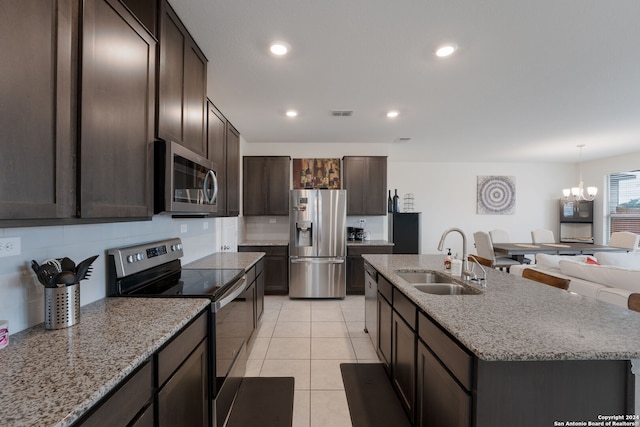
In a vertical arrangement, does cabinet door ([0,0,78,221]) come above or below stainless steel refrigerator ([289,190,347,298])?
above

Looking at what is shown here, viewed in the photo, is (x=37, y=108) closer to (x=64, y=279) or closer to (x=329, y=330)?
(x=64, y=279)

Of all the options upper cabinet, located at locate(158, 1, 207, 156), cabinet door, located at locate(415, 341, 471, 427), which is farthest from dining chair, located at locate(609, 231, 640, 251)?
upper cabinet, located at locate(158, 1, 207, 156)

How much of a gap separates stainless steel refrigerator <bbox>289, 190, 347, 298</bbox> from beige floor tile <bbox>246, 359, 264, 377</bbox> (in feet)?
5.75

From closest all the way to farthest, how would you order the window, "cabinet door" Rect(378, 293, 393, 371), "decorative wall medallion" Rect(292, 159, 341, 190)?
1. "cabinet door" Rect(378, 293, 393, 371)
2. "decorative wall medallion" Rect(292, 159, 341, 190)
3. the window

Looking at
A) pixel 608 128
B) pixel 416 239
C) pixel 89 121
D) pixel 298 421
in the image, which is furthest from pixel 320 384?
pixel 608 128

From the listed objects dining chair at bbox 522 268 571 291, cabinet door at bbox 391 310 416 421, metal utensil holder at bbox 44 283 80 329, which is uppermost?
metal utensil holder at bbox 44 283 80 329

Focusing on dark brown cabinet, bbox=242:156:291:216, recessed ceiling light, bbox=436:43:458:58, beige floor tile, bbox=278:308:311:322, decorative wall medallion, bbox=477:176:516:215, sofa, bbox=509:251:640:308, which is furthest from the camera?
decorative wall medallion, bbox=477:176:516:215

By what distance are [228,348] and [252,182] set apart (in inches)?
126

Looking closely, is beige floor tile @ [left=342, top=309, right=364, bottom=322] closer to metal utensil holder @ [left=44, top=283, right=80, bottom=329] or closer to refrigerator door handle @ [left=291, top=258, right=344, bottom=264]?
refrigerator door handle @ [left=291, top=258, right=344, bottom=264]

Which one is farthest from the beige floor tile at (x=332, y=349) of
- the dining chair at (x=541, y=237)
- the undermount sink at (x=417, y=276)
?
the dining chair at (x=541, y=237)

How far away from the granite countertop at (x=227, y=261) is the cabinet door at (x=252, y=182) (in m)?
1.60

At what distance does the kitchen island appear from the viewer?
990mm

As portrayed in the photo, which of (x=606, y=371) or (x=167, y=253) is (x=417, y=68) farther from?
(x=167, y=253)

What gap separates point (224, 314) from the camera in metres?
1.72
